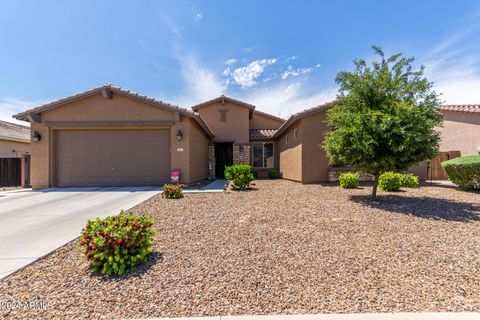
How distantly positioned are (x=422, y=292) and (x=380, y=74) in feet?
21.7

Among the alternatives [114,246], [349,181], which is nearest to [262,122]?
[349,181]

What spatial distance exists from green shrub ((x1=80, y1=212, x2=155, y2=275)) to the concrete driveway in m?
1.09

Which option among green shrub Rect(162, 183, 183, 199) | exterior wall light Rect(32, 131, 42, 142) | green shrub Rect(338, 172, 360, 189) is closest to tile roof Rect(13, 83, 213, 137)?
exterior wall light Rect(32, 131, 42, 142)

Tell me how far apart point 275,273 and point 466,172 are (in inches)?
428

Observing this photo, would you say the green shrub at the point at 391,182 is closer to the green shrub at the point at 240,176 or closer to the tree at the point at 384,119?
the tree at the point at 384,119

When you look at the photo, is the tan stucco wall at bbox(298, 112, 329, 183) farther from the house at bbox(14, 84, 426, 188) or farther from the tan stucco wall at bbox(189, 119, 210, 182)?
the tan stucco wall at bbox(189, 119, 210, 182)

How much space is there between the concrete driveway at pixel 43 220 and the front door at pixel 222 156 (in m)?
7.71

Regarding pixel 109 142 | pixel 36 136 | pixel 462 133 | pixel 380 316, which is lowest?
pixel 380 316

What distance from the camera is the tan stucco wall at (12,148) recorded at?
42.4 ft

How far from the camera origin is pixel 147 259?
9.80 ft

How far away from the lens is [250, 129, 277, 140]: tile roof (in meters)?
15.3

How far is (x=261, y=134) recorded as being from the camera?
15.6m

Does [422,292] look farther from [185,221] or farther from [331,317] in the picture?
[185,221]

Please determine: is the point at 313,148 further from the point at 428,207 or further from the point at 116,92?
the point at 116,92
